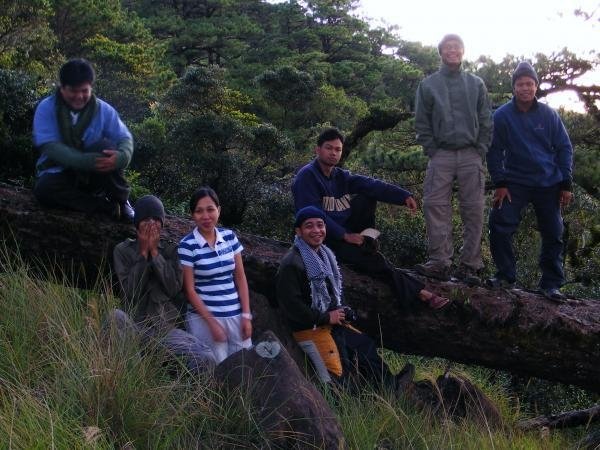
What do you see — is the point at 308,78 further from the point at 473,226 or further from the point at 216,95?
the point at 473,226

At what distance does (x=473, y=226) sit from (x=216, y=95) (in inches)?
324

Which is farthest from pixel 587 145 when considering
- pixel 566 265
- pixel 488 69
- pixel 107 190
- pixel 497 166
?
pixel 107 190

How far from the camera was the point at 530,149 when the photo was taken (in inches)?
255

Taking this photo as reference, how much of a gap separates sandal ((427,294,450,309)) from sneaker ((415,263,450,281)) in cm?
35

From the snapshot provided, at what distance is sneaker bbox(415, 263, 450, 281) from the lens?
626cm

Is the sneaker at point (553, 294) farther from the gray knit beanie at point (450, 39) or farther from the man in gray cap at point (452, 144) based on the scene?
the gray knit beanie at point (450, 39)

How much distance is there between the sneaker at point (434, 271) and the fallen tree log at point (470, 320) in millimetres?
115

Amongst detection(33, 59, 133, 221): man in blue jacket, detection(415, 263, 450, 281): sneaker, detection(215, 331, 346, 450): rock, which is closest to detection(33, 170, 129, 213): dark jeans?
detection(33, 59, 133, 221): man in blue jacket

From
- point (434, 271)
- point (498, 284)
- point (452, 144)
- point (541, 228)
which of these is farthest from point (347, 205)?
point (541, 228)

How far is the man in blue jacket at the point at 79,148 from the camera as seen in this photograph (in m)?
5.34

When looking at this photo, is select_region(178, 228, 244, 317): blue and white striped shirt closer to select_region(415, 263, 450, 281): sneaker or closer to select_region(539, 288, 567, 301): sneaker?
select_region(415, 263, 450, 281): sneaker

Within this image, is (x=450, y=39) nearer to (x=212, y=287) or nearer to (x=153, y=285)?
(x=212, y=287)

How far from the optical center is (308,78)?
16.8 metres

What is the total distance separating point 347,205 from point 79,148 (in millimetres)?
2127
